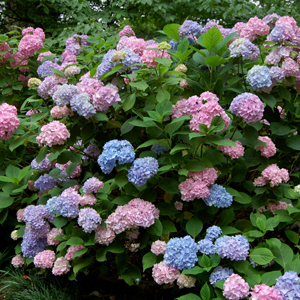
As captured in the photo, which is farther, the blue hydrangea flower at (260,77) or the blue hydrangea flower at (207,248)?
the blue hydrangea flower at (260,77)

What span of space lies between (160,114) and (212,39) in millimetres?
624

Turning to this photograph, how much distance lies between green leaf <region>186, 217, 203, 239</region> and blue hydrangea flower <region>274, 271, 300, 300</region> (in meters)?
0.52

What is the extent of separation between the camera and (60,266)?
6.77ft

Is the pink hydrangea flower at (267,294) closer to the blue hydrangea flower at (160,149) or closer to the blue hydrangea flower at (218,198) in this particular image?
the blue hydrangea flower at (218,198)

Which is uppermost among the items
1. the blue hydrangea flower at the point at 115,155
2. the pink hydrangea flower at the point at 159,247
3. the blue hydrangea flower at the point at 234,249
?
the blue hydrangea flower at the point at 115,155

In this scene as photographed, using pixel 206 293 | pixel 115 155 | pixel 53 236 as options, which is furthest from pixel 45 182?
pixel 206 293

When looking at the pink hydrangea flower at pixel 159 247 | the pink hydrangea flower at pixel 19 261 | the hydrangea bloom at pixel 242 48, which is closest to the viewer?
the pink hydrangea flower at pixel 159 247

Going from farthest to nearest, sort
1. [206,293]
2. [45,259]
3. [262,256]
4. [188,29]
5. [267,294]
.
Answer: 1. [188,29]
2. [45,259]
3. [262,256]
4. [206,293]
5. [267,294]

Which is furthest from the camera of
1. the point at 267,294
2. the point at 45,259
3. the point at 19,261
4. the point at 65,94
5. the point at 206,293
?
the point at 19,261

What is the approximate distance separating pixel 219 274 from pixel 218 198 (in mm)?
410

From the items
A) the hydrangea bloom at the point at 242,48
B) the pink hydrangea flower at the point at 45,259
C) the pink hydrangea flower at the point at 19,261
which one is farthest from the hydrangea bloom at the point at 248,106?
the pink hydrangea flower at the point at 19,261

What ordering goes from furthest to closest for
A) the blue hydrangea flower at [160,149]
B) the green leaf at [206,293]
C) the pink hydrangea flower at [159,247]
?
1. the blue hydrangea flower at [160,149]
2. the pink hydrangea flower at [159,247]
3. the green leaf at [206,293]

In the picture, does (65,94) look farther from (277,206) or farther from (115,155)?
(277,206)

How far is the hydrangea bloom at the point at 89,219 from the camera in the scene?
182 centimetres
